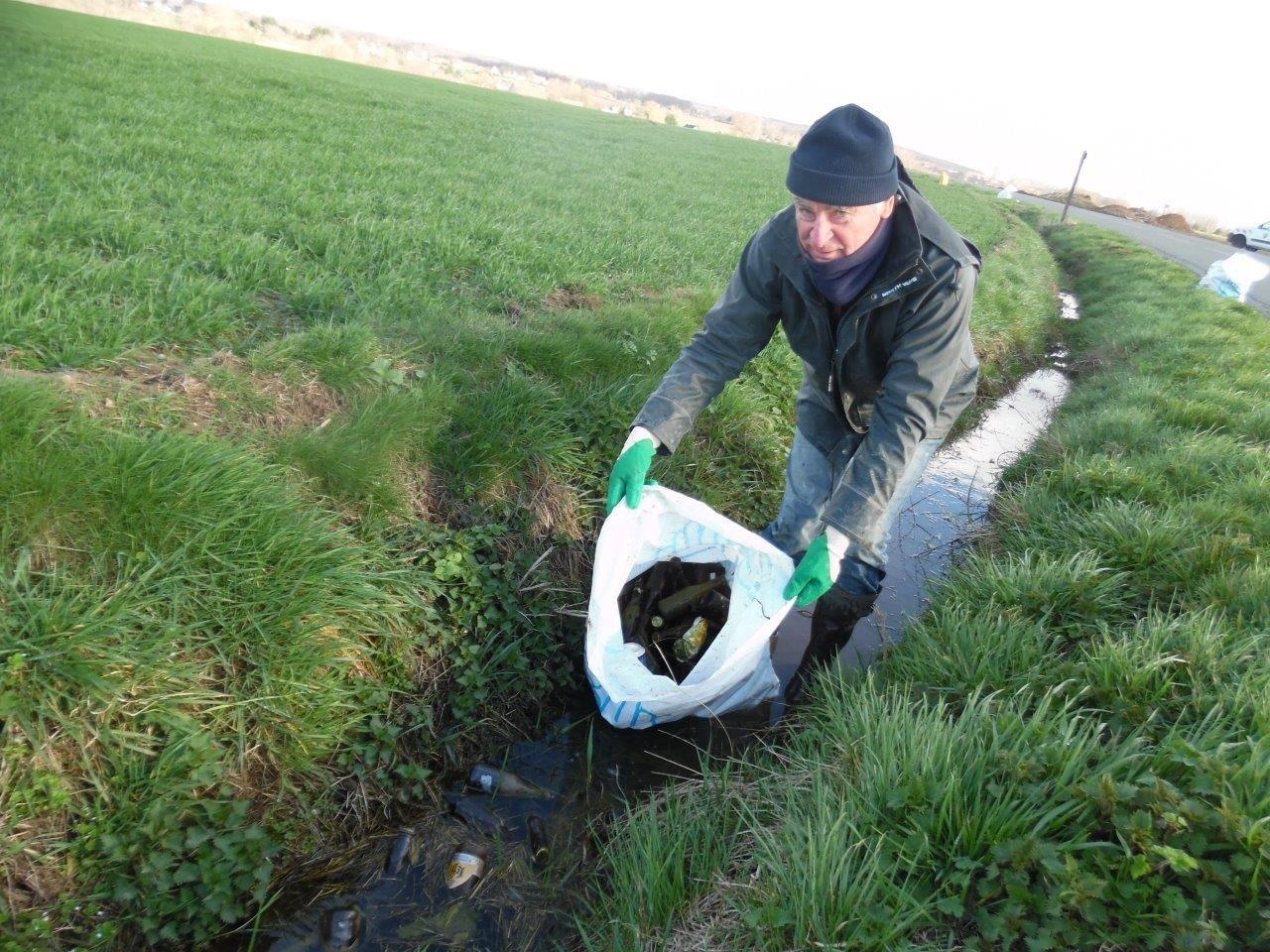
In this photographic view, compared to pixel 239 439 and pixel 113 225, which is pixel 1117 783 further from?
pixel 113 225

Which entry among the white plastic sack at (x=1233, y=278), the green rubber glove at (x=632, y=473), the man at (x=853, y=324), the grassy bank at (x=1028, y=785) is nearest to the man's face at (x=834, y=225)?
the man at (x=853, y=324)

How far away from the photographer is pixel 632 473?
2.43m

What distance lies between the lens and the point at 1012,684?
2215 mm

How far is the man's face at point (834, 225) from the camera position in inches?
84.7

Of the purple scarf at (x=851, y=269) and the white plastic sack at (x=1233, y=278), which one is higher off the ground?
the purple scarf at (x=851, y=269)

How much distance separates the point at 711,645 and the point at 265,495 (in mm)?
1464

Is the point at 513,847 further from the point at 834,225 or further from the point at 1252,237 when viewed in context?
the point at 1252,237

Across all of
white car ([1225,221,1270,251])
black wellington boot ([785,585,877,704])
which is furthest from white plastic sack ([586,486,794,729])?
white car ([1225,221,1270,251])

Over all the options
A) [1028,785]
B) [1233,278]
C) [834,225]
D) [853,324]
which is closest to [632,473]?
[853,324]

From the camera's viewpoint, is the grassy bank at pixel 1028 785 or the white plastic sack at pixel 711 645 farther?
the white plastic sack at pixel 711 645

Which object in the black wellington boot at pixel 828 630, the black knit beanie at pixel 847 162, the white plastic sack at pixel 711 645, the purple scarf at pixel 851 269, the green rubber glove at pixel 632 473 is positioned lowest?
the black wellington boot at pixel 828 630

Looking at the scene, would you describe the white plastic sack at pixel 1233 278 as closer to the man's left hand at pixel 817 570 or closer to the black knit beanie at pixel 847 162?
the black knit beanie at pixel 847 162

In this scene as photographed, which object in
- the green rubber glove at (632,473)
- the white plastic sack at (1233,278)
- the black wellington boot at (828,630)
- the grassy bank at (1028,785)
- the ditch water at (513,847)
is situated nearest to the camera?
the grassy bank at (1028,785)

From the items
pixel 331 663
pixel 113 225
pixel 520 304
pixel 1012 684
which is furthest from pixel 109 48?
pixel 1012 684
